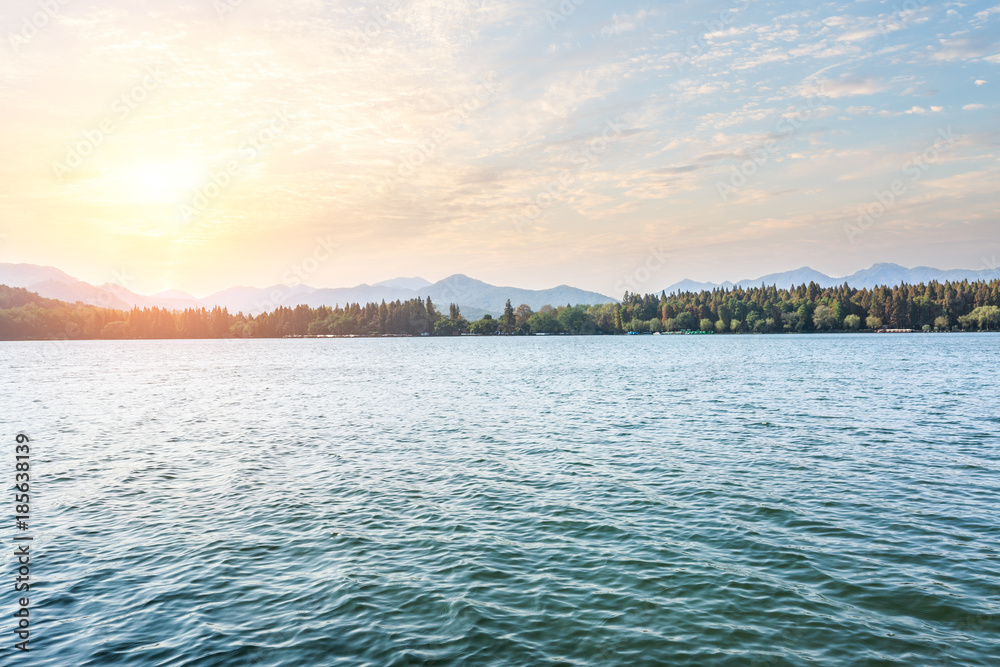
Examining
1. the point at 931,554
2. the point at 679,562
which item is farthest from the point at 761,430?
the point at 679,562

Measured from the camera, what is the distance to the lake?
11773 mm

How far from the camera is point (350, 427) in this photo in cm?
3938

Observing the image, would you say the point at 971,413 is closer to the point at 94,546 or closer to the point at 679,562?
the point at 679,562

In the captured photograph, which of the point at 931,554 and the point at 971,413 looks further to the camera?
the point at 971,413

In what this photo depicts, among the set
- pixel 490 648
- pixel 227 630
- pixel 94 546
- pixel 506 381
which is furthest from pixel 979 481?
pixel 506 381

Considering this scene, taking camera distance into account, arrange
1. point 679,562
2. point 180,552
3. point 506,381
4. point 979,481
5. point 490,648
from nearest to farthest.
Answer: point 490,648, point 679,562, point 180,552, point 979,481, point 506,381

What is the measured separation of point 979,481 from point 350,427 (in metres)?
35.0

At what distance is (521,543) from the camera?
17.1 m

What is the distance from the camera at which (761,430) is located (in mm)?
35219

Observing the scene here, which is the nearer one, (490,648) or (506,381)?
(490,648)

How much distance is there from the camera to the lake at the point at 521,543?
38.6ft

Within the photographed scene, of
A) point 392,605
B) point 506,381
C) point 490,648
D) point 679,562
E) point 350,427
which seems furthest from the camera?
point 506,381

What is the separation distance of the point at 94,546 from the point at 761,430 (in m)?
34.7

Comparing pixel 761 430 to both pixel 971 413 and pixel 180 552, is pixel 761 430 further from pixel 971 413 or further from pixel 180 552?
pixel 180 552
